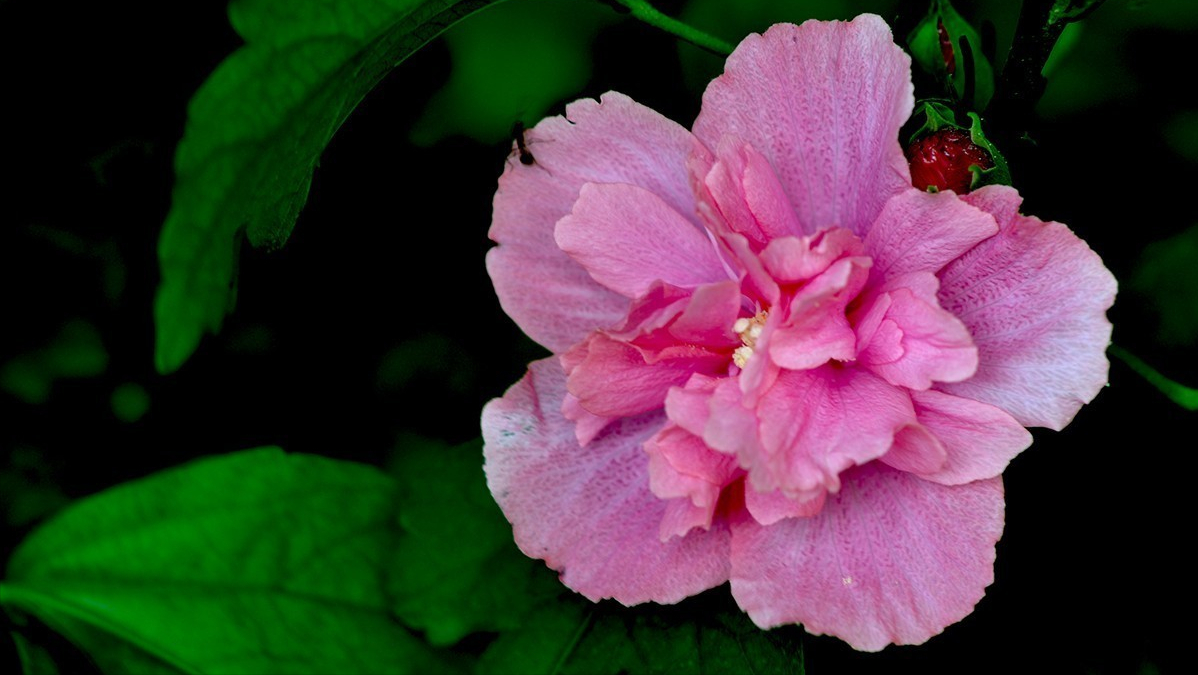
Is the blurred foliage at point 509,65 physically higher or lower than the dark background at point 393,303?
higher

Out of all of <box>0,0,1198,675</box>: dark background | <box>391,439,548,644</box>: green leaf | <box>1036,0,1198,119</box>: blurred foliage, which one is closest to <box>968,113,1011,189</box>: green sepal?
<box>0,0,1198,675</box>: dark background

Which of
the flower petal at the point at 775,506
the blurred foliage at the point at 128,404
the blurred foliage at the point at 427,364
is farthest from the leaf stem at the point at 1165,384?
the blurred foliage at the point at 128,404

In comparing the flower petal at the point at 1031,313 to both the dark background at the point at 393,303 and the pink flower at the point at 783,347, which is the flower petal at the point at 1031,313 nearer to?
the pink flower at the point at 783,347

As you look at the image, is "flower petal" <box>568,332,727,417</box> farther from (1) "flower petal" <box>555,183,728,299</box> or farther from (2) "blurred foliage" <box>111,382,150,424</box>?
(2) "blurred foliage" <box>111,382,150,424</box>

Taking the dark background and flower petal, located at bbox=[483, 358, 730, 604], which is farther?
the dark background

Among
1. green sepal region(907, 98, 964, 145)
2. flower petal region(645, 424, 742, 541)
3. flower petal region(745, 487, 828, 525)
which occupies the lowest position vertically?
flower petal region(745, 487, 828, 525)
